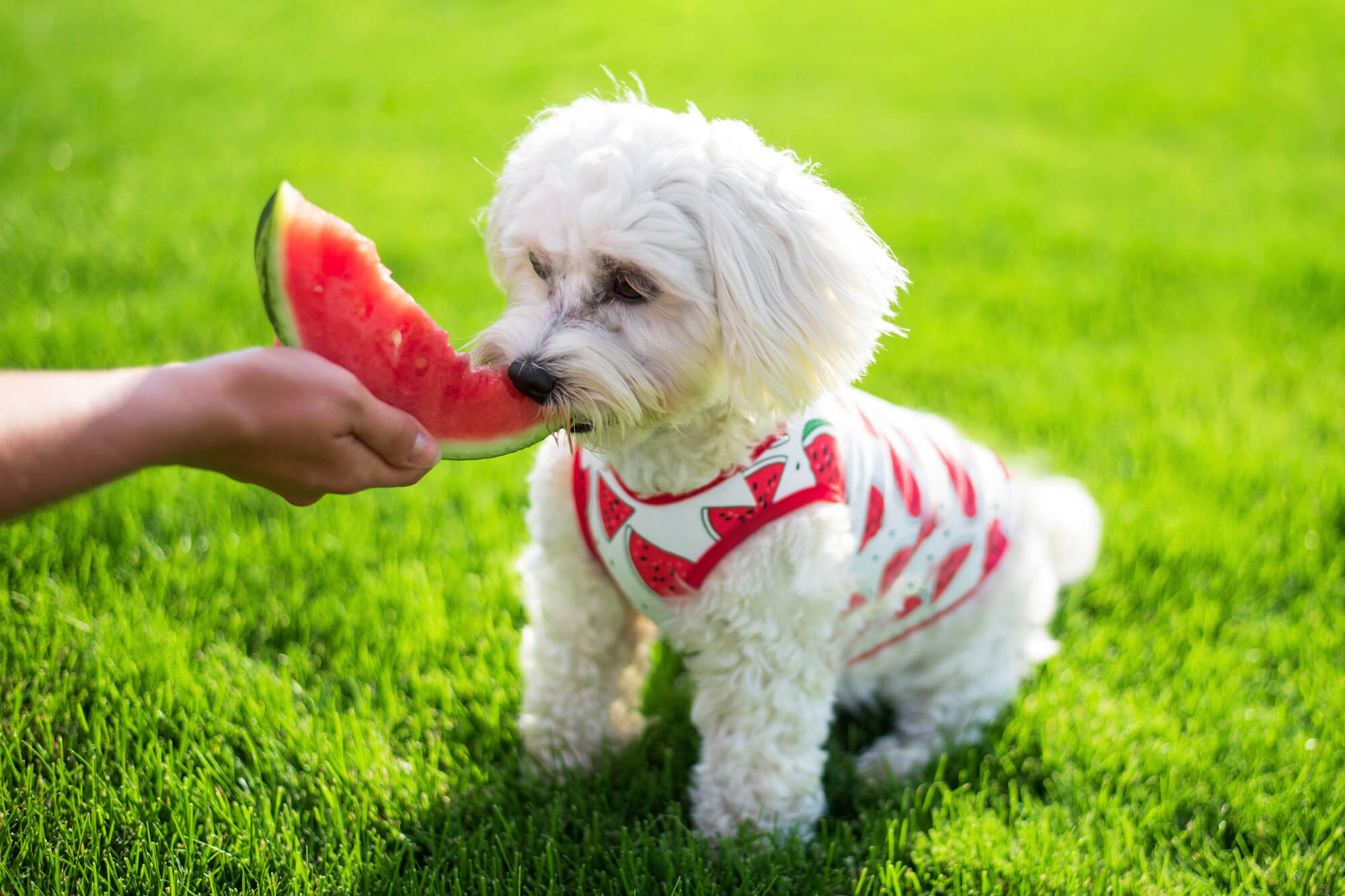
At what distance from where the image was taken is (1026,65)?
415 inches

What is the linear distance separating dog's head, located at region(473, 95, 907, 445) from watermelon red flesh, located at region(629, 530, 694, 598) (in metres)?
0.30

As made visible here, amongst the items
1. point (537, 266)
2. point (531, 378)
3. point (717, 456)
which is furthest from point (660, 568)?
point (537, 266)

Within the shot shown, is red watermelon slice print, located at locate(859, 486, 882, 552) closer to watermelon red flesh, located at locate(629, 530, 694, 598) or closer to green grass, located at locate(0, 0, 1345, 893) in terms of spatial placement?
watermelon red flesh, located at locate(629, 530, 694, 598)

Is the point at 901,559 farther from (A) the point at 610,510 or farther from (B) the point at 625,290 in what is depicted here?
(B) the point at 625,290

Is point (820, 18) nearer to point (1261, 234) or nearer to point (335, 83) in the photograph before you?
point (335, 83)

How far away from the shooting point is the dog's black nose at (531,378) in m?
2.01

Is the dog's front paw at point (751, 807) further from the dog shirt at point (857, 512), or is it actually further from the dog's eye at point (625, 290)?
the dog's eye at point (625, 290)

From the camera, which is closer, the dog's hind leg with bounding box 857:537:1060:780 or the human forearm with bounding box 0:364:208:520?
the human forearm with bounding box 0:364:208:520

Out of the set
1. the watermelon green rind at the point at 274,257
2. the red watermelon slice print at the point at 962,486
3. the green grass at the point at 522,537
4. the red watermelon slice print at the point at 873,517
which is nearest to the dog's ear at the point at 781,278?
the red watermelon slice print at the point at 873,517

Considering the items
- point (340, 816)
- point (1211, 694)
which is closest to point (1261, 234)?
point (1211, 694)

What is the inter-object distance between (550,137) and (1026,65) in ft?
33.1

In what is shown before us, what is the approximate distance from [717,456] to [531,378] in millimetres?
527

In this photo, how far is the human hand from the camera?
1.57 meters

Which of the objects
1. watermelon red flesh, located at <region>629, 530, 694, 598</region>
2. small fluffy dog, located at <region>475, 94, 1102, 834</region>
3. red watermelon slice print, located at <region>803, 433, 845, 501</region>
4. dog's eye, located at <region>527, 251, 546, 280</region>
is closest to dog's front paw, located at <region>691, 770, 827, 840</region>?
small fluffy dog, located at <region>475, 94, 1102, 834</region>
